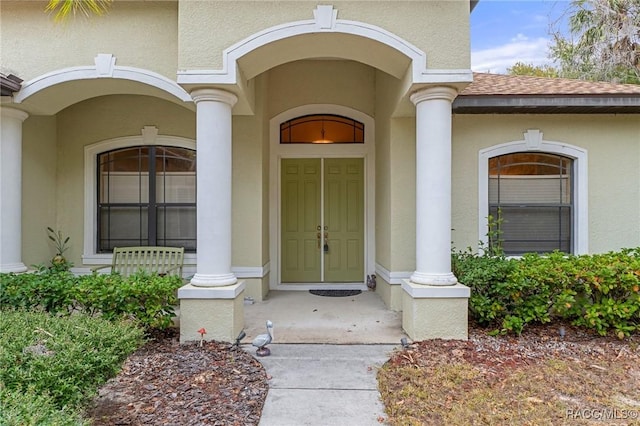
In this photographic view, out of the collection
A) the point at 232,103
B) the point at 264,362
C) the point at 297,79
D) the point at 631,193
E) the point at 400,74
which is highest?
the point at 297,79

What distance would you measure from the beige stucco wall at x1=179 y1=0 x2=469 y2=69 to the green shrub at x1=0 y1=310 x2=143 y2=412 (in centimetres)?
310

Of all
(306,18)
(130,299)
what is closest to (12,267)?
(130,299)

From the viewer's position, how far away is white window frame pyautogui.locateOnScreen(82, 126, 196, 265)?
7027 mm

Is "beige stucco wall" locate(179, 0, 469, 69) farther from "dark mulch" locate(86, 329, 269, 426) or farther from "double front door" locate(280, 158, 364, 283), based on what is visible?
"dark mulch" locate(86, 329, 269, 426)

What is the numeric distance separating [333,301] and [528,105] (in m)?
4.40

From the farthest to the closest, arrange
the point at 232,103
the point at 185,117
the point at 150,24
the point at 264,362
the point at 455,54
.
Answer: the point at 185,117 < the point at 150,24 < the point at 232,103 < the point at 455,54 < the point at 264,362

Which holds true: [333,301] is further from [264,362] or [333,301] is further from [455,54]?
[455,54]

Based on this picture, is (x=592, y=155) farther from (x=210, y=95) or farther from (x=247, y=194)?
(x=210, y=95)

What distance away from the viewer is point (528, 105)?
5.83 meters

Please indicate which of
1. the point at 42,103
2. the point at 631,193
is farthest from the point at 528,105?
the point at 42,103

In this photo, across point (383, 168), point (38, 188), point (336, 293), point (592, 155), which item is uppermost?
point (592, 155)

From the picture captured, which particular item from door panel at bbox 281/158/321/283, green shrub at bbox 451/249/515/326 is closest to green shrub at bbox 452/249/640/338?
green shrub at bbox 451/249/515/326

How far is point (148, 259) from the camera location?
680cm

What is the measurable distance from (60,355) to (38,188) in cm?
529
